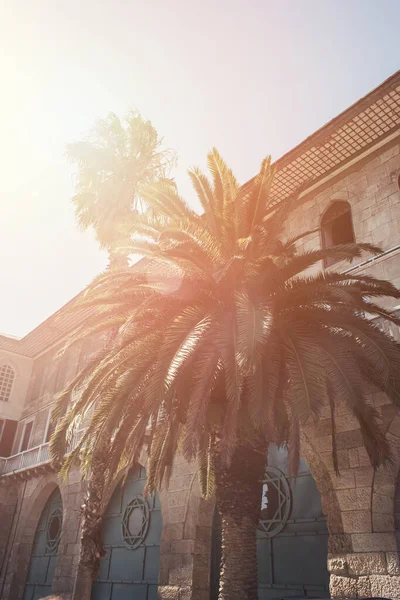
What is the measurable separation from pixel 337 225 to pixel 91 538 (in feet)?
29.0

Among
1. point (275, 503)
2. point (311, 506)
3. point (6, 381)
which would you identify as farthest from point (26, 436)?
point (311, 506)

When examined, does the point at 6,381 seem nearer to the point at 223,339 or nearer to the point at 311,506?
the point at 311,506

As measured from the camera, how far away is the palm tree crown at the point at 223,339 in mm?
6637

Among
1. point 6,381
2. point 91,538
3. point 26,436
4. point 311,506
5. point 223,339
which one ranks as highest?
point 6,381

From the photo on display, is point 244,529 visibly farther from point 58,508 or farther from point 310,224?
point 58,508

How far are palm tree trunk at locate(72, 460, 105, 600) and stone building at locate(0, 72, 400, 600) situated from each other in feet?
6.35

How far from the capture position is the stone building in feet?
26.3

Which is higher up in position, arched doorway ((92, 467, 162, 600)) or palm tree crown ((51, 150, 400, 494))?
palm tree crown ((51, 150, 400, 494))

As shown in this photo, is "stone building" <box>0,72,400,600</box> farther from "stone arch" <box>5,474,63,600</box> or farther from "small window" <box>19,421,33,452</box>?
"small window" <box>19,421,33,452</box>

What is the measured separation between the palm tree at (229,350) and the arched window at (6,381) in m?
16.2

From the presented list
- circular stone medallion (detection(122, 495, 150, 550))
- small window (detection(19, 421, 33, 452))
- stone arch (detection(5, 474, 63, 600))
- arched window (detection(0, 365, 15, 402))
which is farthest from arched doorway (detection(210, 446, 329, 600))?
arched window (detection(0, 365, 15, 402))

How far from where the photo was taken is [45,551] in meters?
17.3

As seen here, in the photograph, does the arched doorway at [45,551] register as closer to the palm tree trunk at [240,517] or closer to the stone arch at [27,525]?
the stone arch at [27,525]

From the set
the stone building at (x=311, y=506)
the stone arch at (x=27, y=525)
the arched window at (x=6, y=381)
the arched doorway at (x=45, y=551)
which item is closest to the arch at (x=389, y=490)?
the stone building at (x=311, y=506)
